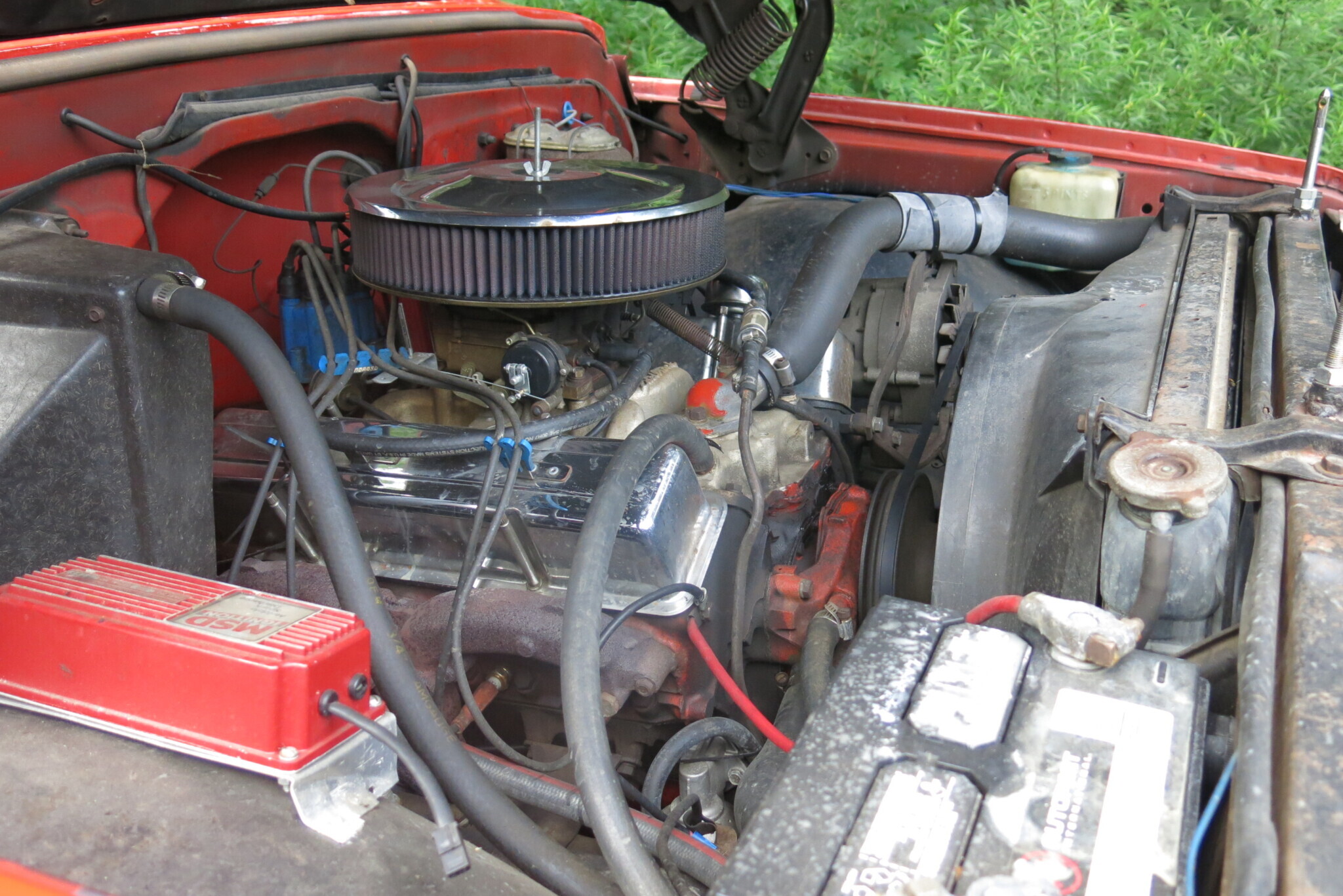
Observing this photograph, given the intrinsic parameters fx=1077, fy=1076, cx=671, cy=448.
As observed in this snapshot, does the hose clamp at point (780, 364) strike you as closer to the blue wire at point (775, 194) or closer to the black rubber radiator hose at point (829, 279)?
the black rubber radiator hose at point (829, 279)

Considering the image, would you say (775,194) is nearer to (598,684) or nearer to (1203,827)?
(598,684)

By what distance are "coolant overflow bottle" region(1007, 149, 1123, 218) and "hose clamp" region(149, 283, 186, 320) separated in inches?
58.0

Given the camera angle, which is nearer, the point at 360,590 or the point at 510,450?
the point at 360,590

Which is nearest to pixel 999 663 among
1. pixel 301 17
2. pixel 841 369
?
pixel 841 369

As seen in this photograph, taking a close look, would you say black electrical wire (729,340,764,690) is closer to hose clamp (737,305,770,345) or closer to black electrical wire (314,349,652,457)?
hose clamp (737,305,770,345)

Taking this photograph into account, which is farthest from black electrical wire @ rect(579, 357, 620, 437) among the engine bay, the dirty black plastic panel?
the dirty black plastic panel

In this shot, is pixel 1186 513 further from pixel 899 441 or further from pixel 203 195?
pixel 203 195

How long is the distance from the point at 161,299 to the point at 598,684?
507mm

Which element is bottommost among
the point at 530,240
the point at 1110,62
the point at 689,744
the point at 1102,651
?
the point at 689,744

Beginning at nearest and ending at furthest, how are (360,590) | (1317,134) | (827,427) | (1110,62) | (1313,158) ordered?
(360,590)
(1317,134)
(1313,158)
(827,427)
(1110,62)

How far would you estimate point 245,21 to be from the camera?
1.47m

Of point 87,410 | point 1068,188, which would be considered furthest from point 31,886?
point 1068,188

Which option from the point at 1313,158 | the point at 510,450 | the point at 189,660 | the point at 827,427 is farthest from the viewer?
the point at 827,427

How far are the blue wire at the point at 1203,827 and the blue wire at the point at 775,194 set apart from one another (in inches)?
60.2
